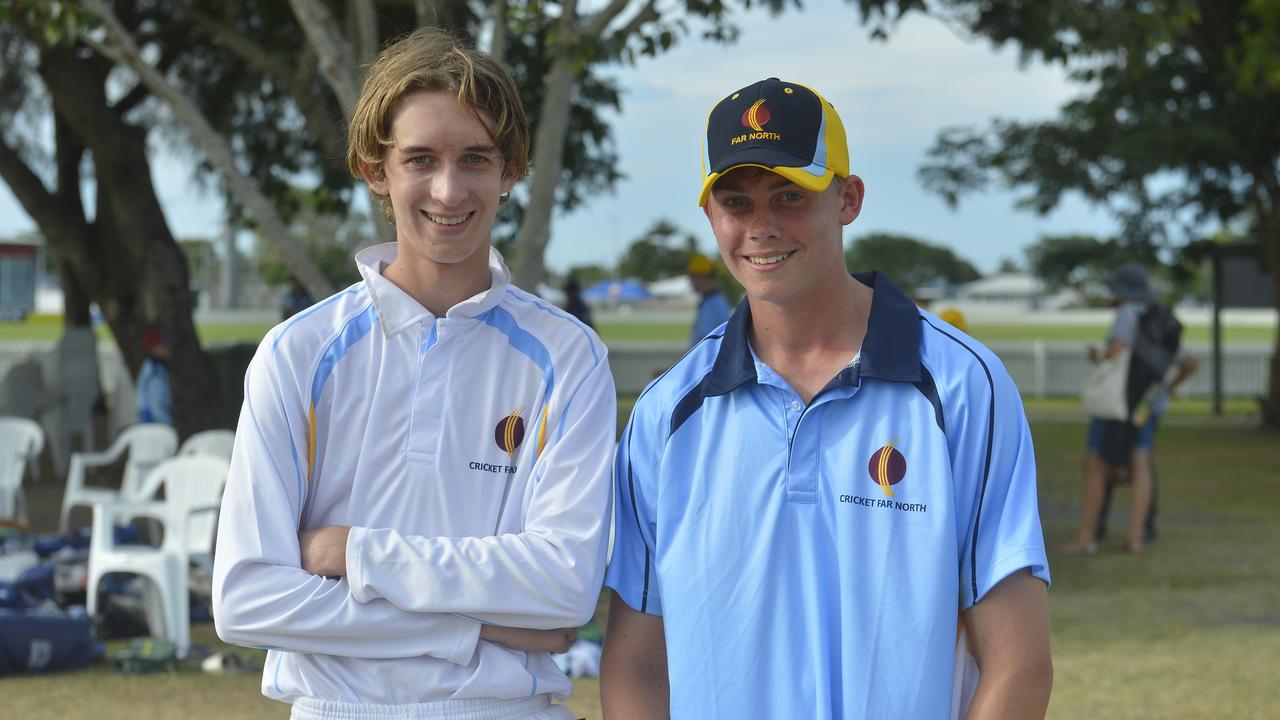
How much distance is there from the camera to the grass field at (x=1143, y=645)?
624 centimetres

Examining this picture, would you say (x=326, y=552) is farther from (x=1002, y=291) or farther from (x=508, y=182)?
(x=1002, y=291)

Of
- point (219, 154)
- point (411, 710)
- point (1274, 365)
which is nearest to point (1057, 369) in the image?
point (1274, 365)

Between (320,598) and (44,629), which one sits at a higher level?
(320,598)

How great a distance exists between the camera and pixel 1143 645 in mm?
7355

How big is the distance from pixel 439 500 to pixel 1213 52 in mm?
17977

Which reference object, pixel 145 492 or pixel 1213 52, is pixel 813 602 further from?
pixel 1213 52

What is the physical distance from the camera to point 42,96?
722 inches

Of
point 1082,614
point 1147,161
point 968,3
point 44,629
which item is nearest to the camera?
point 44,629

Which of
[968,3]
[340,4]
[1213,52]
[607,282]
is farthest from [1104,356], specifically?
[607,282]

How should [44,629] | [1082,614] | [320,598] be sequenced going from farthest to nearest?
1. [1082,614]
2. [44,629]
3. [320,598]

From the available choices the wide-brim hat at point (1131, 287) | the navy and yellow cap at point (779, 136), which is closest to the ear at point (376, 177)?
the navy and yellow cap at point (779, 136)

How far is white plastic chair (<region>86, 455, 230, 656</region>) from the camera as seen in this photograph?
7402mm

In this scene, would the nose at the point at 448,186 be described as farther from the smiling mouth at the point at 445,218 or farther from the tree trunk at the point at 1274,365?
the tree trunk at the point at 1274,365

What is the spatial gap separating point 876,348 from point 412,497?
82 centimetres
